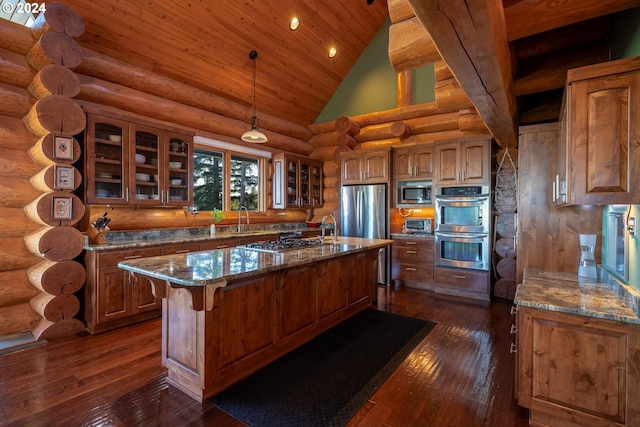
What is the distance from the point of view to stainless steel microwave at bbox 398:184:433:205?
203 inches

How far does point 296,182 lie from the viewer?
631 centimetres

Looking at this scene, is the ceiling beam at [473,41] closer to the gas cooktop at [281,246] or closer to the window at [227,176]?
the gas cooktop at [281,246]

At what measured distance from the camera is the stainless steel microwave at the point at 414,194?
5.16 metres

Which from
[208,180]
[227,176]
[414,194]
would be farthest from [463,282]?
[208,180]

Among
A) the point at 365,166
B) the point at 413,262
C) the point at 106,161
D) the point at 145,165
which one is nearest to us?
the point at 106,161

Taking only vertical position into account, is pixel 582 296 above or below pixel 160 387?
above

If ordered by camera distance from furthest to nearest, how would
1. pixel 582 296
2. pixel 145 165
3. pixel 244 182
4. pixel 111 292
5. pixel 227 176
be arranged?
pixel 244 182
pixel 227 176
pixel 145 165
pixel 111 292
pixel 582 296

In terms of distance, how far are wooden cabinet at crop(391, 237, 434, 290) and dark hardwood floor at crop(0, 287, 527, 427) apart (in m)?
1.68

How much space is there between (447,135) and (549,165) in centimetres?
287

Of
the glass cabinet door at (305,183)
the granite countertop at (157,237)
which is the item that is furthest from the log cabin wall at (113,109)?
the glass cabinet door at (305,183)

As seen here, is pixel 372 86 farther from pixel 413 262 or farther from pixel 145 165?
pixel 145 165

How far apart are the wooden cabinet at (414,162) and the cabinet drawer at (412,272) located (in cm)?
150

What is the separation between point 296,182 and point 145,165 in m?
2.92

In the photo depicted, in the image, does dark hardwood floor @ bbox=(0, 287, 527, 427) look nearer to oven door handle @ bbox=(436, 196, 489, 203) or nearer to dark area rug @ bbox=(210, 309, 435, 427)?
dark area rug @ bbox=(210, 309, 435, 427)
